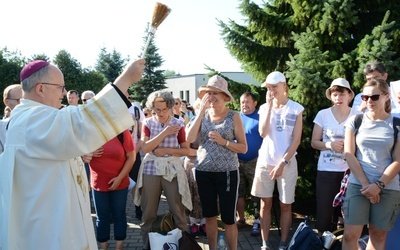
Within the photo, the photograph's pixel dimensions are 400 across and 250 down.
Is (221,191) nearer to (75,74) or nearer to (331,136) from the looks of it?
(331,136)

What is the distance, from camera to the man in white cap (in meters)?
2.00

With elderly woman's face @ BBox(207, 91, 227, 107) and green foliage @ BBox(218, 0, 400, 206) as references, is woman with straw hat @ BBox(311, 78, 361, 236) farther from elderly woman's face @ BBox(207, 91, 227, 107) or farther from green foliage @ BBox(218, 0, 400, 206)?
elderly woman's face @ BBox(207, 91, 227, 107)

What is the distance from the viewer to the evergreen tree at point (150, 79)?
35.6 metres

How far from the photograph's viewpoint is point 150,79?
3597 centimetres

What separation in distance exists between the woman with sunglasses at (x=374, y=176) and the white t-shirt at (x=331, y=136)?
818 millimetres

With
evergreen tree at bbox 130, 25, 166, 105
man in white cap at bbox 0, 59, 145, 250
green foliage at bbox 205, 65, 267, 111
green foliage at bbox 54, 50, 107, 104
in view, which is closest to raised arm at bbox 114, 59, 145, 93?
man in white cap at bbox 0, 59, 145, 250

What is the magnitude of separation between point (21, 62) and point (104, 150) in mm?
22514

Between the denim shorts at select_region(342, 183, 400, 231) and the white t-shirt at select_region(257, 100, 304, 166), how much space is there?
1144 mm

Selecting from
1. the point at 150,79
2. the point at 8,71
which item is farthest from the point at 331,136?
the point at 150,79

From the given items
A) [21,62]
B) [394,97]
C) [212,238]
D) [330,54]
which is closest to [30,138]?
[212,238]

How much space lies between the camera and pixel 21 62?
76.2ft

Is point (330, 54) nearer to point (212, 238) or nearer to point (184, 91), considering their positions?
point (212, 238)

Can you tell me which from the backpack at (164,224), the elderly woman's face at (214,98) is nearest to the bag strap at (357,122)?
the elderly woman's face at (214,98)

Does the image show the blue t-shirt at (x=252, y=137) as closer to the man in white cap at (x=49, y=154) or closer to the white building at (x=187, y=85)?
the man in white cap at (x=49, y=154)
